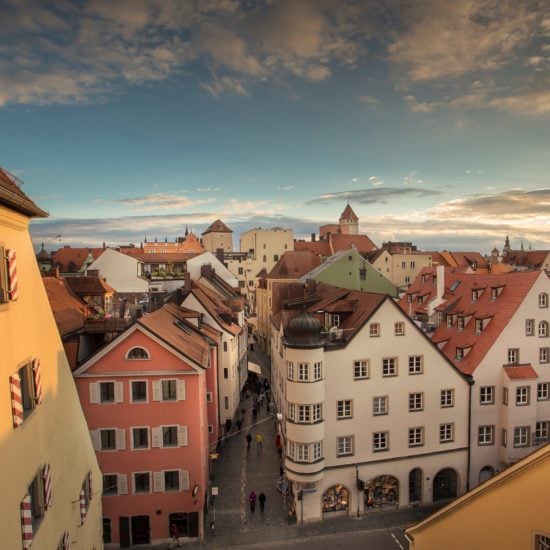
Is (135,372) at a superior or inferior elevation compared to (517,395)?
superior

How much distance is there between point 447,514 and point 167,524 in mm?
18292

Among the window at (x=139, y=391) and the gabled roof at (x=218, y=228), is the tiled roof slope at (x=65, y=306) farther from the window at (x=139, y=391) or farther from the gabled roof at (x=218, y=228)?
the gabled roof at (x=218, y=228)

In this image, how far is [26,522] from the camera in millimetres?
10453

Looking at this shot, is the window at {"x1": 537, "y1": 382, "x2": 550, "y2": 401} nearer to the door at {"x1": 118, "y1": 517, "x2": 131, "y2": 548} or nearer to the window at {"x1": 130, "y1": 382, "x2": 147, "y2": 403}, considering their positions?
the window at {"x1": 130, "y1": 382, "x2": 147, "y2": 403}

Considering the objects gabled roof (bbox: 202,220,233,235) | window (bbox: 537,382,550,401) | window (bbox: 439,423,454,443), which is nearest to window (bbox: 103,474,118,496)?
window (bbox: 439,423,454,443)

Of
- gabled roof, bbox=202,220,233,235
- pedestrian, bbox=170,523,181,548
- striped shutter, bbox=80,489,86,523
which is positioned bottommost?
pedestrian, bbox=170,523,181,548

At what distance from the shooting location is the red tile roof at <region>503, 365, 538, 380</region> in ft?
94.8

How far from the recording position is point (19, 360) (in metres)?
10.7

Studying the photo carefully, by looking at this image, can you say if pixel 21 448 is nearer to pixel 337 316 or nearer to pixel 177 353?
pixel 177 353

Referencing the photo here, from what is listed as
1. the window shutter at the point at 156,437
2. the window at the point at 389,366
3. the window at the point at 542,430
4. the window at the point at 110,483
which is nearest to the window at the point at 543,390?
the window at the point at 542,430

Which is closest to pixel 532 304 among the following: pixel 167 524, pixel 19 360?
pixel 167 524

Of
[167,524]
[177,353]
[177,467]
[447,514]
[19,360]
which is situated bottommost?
[167,524]

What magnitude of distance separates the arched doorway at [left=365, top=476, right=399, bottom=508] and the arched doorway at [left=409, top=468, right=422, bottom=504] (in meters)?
1.22

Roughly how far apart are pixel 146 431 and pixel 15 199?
18.1 metres
